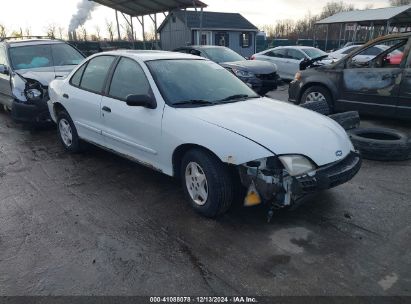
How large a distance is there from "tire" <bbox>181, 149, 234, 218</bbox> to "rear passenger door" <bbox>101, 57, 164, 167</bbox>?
19.8 inches

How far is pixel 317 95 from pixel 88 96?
496 centimetres

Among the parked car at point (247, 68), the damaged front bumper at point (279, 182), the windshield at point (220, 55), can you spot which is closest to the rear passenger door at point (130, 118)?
the damaged front bumper at point (279, 182)

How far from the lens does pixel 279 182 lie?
3096 millimetres

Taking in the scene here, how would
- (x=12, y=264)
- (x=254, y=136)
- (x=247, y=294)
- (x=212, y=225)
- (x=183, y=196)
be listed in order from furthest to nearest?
(x=183, y=196)
(x=212, y=225)
(x=254, y=136)
(x=12, y=264)
(x=247, y=294)

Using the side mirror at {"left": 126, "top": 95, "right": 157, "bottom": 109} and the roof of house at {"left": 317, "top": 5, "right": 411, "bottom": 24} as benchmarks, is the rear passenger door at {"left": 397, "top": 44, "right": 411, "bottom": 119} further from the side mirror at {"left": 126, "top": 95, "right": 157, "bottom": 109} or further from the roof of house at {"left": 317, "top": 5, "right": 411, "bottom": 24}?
the roof of house at {"left": 317, "top": 5, "right": 411, "bottom": 24}

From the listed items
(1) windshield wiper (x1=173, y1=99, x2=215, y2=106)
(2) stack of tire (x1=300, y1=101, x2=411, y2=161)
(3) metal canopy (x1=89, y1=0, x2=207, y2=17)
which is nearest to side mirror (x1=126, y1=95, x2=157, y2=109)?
(1) windshield wiper (x1=173, y1=99, x2=215, y2=106)

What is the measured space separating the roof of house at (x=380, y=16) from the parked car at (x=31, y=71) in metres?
19.7

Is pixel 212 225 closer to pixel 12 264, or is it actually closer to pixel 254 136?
pixel 254 136

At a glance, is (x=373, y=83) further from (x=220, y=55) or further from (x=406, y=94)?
(x=220, y=55)

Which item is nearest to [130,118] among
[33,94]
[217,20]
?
[33,94]

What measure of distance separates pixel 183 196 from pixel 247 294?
1771 millimetres

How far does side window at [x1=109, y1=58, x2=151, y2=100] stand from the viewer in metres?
4.18

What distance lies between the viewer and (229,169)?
11.1 feet

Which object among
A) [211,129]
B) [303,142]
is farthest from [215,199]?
[303,142]
